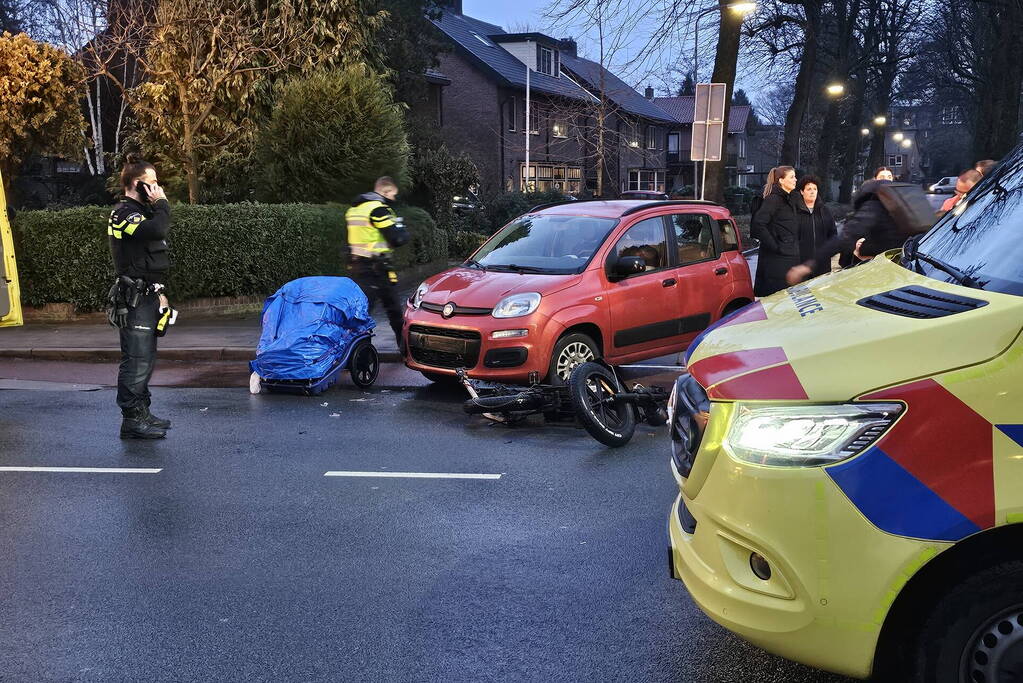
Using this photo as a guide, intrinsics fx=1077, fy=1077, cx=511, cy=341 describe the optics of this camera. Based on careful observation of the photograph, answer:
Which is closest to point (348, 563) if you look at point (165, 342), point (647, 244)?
point (647, 244)

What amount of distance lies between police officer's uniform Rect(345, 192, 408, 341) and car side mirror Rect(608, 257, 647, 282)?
2.35 meters

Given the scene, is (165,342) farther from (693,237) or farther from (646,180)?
(646,180)

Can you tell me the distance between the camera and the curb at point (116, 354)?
12227 millimetres

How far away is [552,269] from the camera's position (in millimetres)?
9422

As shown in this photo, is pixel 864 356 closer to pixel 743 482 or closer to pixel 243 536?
pixel 743 482

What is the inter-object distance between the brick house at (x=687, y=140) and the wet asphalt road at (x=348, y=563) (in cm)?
6455

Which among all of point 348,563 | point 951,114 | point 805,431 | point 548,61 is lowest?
point 348,563

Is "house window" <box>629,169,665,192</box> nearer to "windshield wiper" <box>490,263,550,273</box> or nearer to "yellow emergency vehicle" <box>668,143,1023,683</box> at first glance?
"windshield wiper" <box>490,263,550,273</box>

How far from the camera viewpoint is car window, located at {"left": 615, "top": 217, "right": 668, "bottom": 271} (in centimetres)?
970

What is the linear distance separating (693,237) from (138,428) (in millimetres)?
5389

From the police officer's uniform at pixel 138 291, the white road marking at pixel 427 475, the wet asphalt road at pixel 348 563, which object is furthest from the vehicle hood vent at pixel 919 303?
the police officer's uniform at pixel 138 291

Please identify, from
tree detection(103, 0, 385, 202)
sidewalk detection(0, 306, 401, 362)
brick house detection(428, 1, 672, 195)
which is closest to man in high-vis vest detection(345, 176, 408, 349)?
sidewalk detection(0, 306, 401, 362)

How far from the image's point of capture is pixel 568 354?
356 inches

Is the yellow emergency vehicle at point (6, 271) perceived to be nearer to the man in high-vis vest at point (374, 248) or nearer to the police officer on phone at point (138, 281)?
the police officer on phone at point (138, 281)
